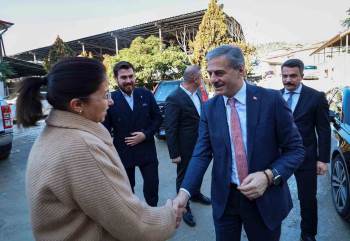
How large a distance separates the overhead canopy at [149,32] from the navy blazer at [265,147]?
20580 millimetres

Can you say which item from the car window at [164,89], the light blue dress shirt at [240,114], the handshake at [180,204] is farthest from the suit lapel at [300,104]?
the car window at [164,89]

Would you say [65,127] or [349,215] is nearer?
[65,127]

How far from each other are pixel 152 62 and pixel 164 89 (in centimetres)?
975

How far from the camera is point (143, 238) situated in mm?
1415

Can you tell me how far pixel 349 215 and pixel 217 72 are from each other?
107 inches

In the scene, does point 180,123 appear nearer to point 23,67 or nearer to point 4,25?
point 4,25

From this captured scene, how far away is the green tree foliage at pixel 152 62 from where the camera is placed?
19.5m

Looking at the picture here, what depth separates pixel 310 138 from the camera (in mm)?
3291

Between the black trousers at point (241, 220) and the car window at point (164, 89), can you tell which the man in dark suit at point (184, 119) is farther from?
the car window at point (164, 89)

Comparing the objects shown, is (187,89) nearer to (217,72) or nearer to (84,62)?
(217,72)

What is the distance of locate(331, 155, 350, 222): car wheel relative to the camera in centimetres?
368

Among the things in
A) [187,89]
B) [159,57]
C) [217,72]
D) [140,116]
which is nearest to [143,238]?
[217,72]

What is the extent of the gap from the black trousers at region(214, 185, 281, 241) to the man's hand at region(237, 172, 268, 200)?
0.23 metres

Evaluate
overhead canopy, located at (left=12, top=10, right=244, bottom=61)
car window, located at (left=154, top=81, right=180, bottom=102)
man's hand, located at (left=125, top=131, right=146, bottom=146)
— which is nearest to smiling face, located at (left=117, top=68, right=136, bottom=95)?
man's hand, located at (left=125, top=131, right=146, bottom=146)
